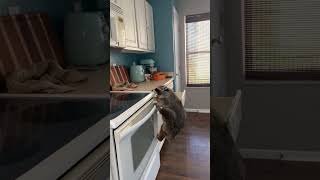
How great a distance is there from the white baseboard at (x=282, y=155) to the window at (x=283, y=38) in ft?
0.30

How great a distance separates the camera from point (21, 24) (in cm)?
13

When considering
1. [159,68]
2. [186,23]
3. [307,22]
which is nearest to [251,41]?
[307,22]

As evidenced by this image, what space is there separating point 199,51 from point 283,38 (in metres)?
0.12

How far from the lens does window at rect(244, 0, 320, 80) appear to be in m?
0.25

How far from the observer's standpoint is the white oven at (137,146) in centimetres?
44

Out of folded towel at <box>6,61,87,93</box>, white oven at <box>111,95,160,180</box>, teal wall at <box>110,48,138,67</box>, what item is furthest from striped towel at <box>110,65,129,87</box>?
teal wall at <box>110,48,138,67</box>

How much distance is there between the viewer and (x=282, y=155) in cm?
28

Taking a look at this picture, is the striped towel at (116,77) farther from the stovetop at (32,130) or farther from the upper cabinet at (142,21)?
the stovetop at (32,130)

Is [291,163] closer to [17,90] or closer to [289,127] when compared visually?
[289,127]

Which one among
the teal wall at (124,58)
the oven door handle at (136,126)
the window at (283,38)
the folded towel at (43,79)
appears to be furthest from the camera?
the teal wall at (124,58)

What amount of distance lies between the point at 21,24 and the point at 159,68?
463 mm

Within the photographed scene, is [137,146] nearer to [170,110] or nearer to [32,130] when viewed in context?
[170,110]

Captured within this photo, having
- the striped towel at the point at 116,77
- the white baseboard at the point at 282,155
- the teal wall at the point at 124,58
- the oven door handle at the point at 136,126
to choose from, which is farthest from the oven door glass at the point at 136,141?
the teal wall at the point at 124,58

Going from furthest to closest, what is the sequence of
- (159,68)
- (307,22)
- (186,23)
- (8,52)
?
(159,68)
(186,23)
(307,22)
(8,52)
